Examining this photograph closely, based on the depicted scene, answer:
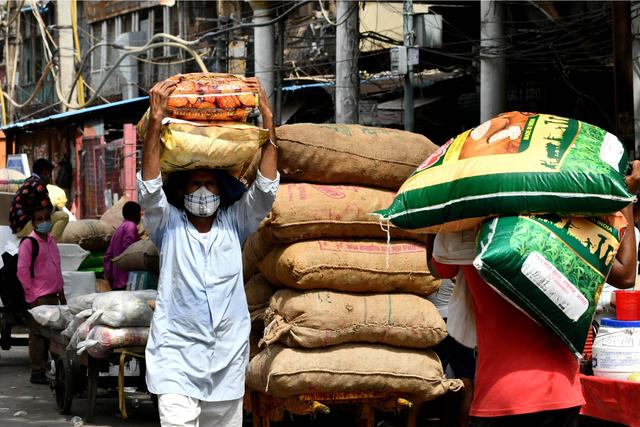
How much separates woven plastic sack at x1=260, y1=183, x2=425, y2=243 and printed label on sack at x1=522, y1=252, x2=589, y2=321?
317cm

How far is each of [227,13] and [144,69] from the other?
6.18 metres

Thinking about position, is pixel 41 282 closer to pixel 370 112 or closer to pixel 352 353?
pixel 352 353

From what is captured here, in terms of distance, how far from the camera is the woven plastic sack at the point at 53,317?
9789mm

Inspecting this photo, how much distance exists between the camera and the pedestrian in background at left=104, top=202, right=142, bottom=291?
1199 cm

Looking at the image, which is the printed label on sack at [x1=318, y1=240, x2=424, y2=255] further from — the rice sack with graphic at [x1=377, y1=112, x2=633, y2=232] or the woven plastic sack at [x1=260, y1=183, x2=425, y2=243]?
the rice sack with graphic at [x1=377, y1=112, x2=633, y2=232]

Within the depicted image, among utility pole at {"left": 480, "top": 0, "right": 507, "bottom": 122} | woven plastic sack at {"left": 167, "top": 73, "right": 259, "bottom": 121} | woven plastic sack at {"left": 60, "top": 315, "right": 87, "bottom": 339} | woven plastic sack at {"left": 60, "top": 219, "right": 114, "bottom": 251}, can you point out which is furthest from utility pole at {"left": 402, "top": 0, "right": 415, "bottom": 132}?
woven plastic sack at {"left": 167, "top": 73, "right": 259, "bottom": 121}

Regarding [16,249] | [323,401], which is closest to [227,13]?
[16,249]

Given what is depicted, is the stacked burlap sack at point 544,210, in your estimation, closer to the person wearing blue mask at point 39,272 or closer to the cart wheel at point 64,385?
the cart wheel at point 64,385

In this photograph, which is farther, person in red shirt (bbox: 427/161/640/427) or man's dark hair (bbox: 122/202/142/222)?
man's dark hair (bbox: 122/202/142/222)

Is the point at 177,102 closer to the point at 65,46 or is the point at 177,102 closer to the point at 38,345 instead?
the point at 38,345

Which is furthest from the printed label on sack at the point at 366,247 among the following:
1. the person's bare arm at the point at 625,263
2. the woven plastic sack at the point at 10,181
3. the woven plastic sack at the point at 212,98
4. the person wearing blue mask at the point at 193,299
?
the woven plastic sack at the point at 10,181

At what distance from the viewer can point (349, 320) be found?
23.2 feet

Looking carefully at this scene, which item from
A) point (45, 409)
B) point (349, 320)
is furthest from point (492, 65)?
point (349, 320)

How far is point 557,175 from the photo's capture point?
157 inches
